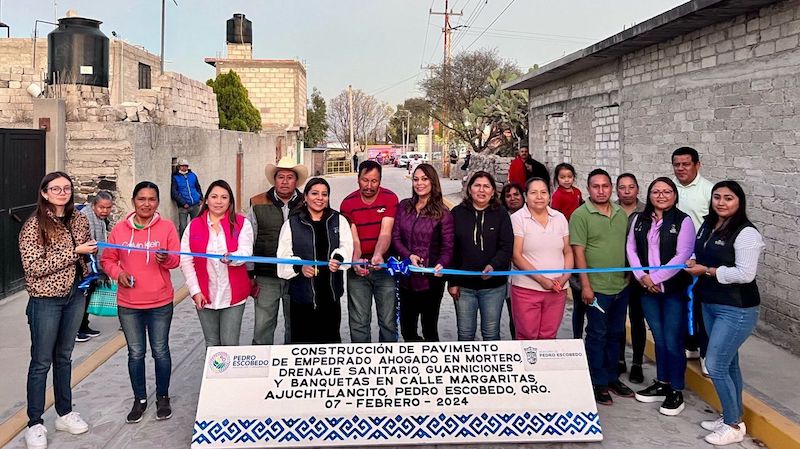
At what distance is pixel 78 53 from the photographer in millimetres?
11516

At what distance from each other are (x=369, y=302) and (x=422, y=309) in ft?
1.43

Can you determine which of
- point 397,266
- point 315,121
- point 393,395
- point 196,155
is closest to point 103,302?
point 397,266

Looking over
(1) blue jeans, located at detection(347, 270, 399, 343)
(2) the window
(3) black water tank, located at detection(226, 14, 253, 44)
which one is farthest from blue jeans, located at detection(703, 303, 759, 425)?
(3) black water tank, located at detection(226, 14, 253, 44)

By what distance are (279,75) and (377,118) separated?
1976 inches

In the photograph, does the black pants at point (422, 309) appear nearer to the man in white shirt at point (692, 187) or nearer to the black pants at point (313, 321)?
the black pants at point (313, 321)

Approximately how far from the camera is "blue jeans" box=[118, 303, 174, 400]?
4613 millimetres

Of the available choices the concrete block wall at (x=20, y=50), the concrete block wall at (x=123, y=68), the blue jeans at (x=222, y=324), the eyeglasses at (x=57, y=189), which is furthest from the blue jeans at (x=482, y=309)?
the concrete block wall at (x=20, y=50)

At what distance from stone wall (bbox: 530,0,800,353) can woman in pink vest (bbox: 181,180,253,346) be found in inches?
187

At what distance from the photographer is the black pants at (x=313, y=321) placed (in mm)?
5289

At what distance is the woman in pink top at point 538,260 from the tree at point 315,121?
52109 mm

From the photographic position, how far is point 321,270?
5.22 m

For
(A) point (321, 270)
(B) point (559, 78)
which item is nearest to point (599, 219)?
(A) point (321, 270)

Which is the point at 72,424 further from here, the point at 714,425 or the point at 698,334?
the point at 698,334

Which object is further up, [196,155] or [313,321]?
[196,155]
